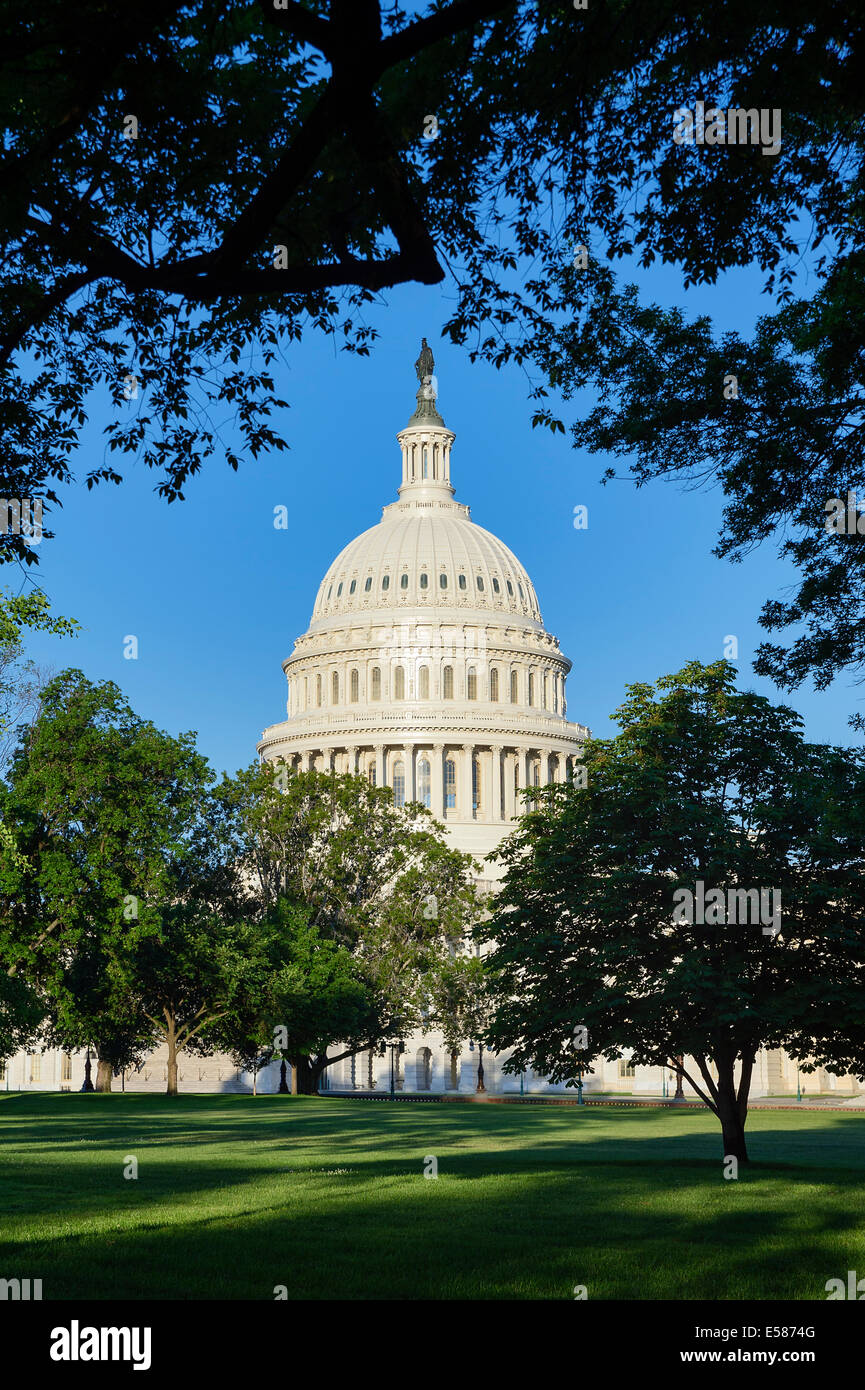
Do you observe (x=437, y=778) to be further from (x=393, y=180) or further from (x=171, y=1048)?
(x=393, y=180)

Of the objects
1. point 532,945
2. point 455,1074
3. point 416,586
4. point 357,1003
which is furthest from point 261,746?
point 532,945

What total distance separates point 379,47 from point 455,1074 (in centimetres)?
9854

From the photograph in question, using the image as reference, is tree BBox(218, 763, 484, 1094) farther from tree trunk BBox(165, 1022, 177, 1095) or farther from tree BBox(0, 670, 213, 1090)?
tree BBox(0, 670, 213, 1090)

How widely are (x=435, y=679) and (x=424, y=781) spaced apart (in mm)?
10560

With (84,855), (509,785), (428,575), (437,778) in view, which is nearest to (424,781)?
(437,778)

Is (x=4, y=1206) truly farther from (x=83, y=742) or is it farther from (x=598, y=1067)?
(x=598, y=1067)

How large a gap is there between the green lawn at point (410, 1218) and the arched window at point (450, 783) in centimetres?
9378

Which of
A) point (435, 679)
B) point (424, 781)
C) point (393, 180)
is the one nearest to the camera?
point (393, 180)

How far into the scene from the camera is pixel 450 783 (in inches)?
5167

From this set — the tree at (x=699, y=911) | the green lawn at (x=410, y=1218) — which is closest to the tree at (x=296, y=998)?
the green lawn at (x=410, y=1218)

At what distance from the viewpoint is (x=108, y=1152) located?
28031mm

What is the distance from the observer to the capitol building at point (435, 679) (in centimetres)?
12938

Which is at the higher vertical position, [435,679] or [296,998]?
[435,679]

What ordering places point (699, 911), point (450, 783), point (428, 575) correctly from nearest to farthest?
point (699, 911) < point (450, 783) < point (428, 575)
